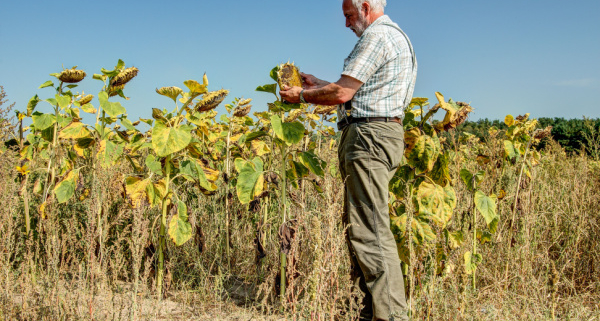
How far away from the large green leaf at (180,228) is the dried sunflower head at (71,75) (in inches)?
48.7

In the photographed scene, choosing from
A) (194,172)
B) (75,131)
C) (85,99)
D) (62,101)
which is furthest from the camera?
(85,99)

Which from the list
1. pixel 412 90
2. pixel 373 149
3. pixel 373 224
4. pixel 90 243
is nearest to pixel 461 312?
pixel 373 224

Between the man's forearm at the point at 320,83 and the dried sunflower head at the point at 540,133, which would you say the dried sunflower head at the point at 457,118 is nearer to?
the man's forearm at the point at 320,83

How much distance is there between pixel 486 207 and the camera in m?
3.06

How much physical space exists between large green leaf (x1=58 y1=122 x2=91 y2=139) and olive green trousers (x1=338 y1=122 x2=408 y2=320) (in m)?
1.87

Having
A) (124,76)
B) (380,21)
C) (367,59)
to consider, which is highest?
(380,21)

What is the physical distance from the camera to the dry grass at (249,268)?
246cm

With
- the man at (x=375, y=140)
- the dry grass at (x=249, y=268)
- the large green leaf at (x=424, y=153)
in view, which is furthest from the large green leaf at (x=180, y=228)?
the large green leaf at (x=424, y=153)

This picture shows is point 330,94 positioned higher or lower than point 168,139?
higher

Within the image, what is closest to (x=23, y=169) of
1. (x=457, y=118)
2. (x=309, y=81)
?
(x=309, y=81)

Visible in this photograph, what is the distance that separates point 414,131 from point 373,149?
15.1 inches

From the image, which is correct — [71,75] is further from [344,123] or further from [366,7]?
[366,7]

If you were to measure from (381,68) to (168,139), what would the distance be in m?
1.32

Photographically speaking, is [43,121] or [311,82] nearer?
[311,82]
